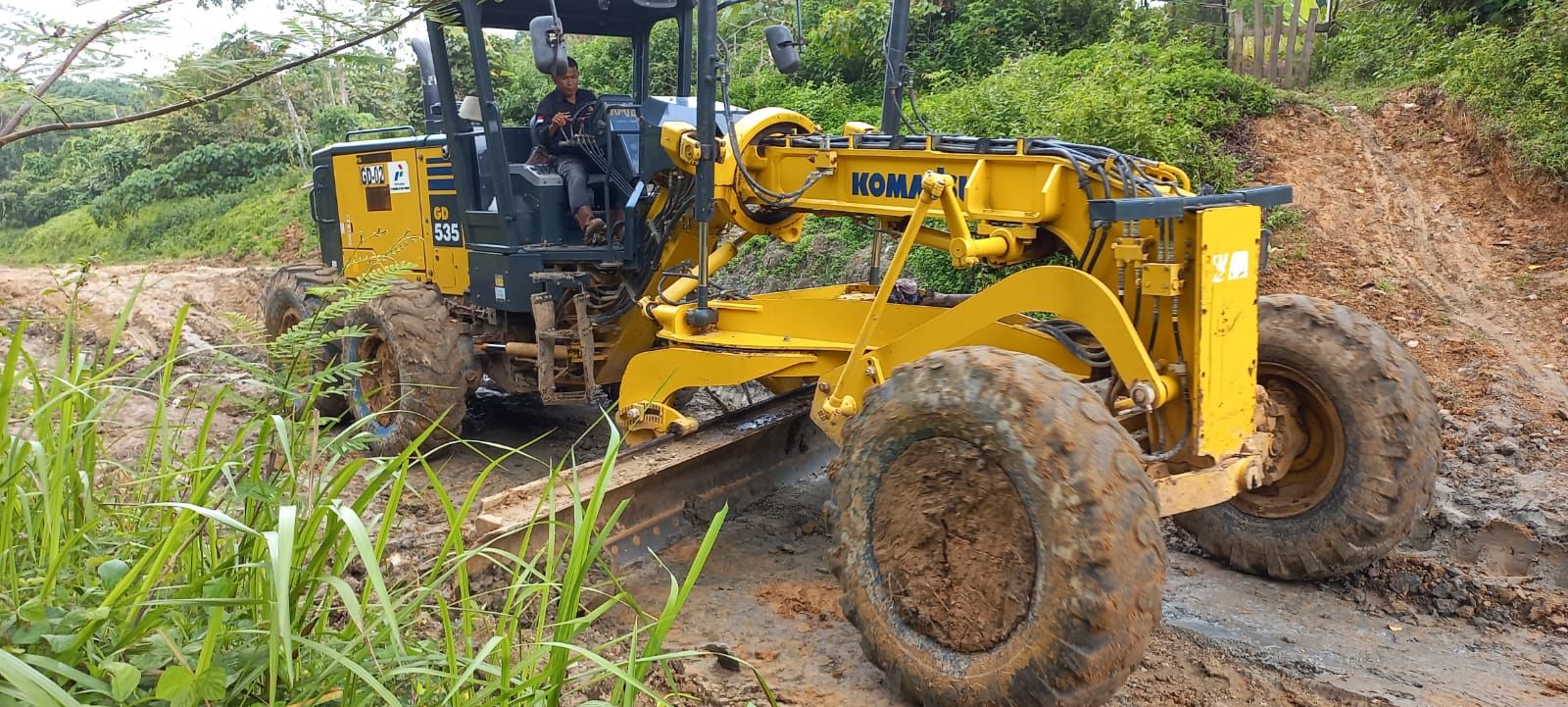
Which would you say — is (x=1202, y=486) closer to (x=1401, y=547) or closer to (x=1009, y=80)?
(x=1401, y=547)

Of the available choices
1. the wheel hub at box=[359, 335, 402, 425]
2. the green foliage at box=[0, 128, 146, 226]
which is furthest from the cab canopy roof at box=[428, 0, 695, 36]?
the green foliage at box=[0, 128, 146, 226]

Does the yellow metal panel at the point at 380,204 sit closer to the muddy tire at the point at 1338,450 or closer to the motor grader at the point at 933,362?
the motor grader at the point at 933,362

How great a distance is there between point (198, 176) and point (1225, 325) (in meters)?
25.3

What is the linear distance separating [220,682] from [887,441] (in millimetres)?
2263

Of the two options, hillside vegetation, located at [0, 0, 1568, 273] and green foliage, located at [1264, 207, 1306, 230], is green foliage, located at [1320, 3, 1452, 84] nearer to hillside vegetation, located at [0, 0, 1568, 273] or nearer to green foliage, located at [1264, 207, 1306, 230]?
hillside vegetation, located at [0, 0, 1568, 273]

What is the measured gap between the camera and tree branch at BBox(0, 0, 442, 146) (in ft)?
8.32

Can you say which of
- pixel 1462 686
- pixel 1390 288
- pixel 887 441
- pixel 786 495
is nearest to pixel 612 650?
pixel 887 441

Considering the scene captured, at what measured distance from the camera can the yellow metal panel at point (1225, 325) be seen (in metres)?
3.92

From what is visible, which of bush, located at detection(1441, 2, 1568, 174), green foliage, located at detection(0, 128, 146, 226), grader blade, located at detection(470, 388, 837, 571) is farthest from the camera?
green foliage, located at detection(0, 128, 146, 226)

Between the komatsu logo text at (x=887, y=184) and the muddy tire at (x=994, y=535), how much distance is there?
1.23 meters

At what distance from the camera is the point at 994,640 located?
366cm

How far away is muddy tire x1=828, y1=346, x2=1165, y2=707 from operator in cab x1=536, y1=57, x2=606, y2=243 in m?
3.08

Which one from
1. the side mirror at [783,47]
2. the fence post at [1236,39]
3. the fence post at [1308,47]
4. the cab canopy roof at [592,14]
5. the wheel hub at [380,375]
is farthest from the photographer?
the fence post at [1236,39]

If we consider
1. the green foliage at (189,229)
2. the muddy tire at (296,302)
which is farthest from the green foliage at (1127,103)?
the green foliage at (189,229)
